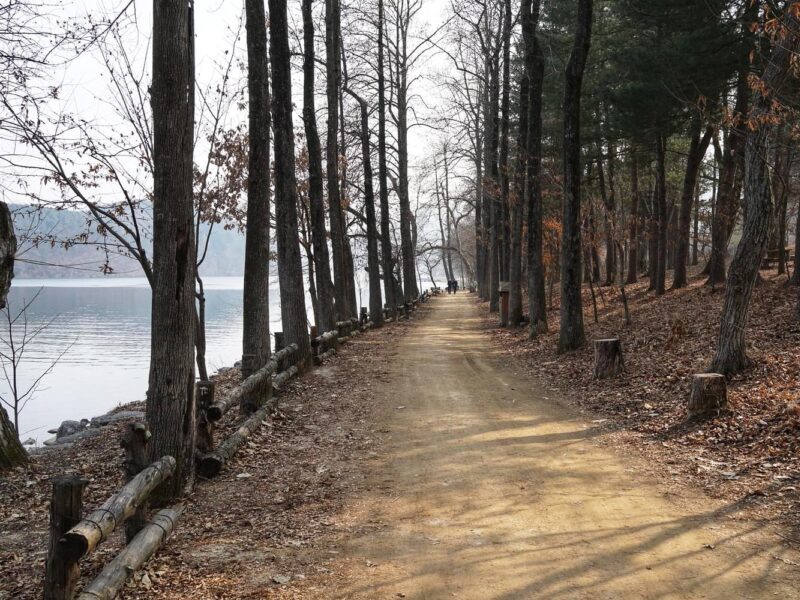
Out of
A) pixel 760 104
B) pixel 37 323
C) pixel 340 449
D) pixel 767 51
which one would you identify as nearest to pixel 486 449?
pixel 340 449

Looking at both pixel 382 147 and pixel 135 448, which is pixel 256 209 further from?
pixel 382 147

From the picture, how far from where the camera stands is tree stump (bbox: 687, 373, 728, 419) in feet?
25.9

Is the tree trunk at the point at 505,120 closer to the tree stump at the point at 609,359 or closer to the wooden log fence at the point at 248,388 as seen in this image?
the tree stump at the point at 609,359

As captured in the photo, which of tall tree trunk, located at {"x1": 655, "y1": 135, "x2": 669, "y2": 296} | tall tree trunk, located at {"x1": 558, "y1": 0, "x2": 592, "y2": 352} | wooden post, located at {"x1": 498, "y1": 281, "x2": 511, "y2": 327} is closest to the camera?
tall tree trunk, located at {"x1": 558, "y1": 0, "x2": 592, "y2": 352}

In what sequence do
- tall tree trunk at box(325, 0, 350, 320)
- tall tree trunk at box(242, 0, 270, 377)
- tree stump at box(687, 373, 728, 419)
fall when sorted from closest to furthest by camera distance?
tree stump at box(687, 373, 728, 419)
tall tree trunk at box(242, 0, 270, 377)
tall tree trunk at box(325, 0, 350, 320)

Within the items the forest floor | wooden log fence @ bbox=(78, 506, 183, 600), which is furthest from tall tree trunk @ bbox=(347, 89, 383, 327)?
wooden log fence @ bbox=(78, 506, 183, 600)

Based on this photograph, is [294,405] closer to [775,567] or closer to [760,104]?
[775,567]

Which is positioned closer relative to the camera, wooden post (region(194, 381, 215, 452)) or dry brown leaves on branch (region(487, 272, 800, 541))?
dry brown leaves on branch (region(487, 272, 800, 541))

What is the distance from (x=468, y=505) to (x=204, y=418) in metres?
3.35

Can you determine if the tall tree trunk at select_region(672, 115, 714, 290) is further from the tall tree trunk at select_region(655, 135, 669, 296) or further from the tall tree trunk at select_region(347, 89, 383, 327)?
the tall tree trunk at select_region(347, 89, 383, 327)

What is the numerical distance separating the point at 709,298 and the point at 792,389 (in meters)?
9.88

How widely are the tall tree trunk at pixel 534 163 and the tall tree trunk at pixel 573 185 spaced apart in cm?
336

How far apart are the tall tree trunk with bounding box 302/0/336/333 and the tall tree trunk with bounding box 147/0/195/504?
10.9 meters

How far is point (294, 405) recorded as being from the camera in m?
10.5
